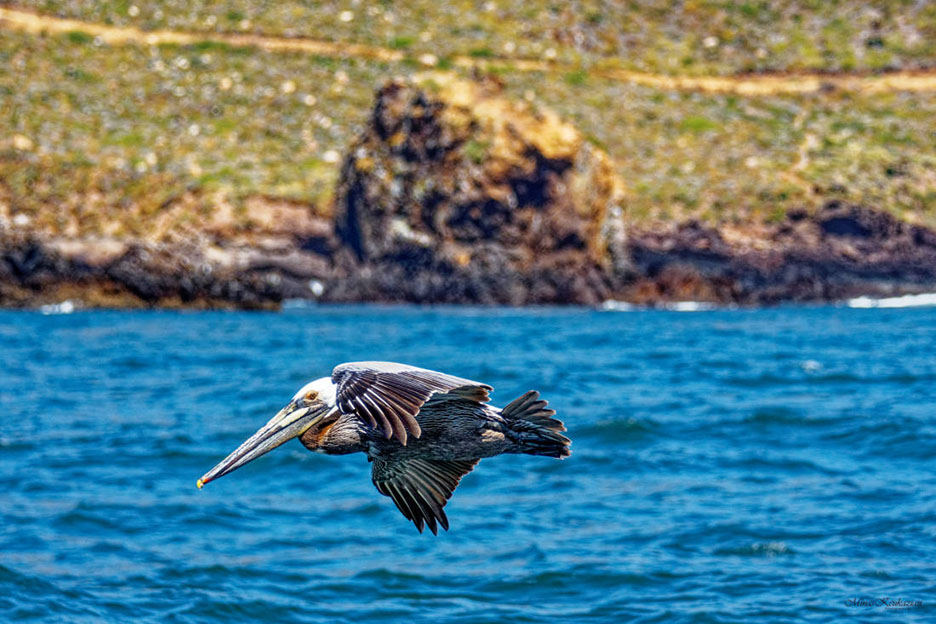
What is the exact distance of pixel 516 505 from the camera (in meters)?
13.3

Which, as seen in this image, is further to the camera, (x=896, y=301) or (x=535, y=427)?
(x=896, y=301)

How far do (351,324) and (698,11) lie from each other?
4289cm

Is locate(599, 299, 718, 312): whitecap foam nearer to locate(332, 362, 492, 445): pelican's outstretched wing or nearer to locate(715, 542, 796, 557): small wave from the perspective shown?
locate(715, 542, 796, 557): small wave

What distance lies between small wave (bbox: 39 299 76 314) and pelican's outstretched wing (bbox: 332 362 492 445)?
108ft

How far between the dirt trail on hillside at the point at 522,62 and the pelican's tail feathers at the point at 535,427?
180 feet

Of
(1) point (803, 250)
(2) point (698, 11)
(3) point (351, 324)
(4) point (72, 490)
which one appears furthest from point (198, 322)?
(2) point (698, 11)

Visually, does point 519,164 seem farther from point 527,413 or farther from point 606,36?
point 527,413

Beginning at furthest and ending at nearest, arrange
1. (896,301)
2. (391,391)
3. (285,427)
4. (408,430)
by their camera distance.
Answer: (896,301) < (285,427) < (391,391) < (408,430)

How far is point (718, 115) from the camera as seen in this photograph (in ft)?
192

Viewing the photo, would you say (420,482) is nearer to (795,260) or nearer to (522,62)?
(795,260)

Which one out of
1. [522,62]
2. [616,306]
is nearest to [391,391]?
[616,306]

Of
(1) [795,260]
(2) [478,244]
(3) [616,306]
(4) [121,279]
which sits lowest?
(3) [616,306]
